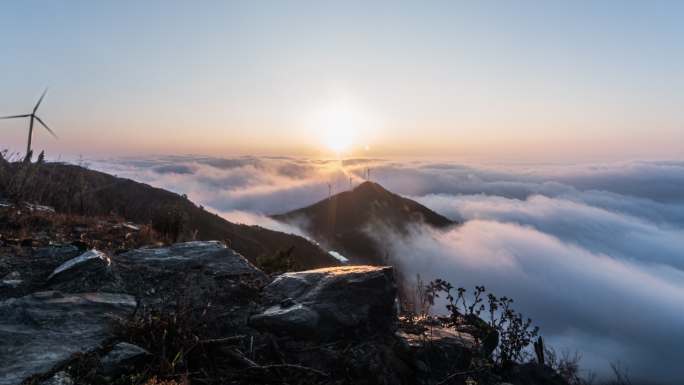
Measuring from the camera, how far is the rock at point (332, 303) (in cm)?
530

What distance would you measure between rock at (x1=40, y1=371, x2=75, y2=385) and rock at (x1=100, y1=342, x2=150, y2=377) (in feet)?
0.84

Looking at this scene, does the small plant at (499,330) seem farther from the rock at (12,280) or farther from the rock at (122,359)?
the rock at (12,280)

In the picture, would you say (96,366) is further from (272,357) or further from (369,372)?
(369,372)

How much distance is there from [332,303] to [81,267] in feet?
12.0

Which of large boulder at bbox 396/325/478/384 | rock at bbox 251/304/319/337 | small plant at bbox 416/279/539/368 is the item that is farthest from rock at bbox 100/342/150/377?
small plant at bbox 416/279/539/368

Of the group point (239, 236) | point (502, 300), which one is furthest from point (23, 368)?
point (239, 236)

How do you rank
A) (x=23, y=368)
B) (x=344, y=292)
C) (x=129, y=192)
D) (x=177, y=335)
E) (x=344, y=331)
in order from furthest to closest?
(x=129, y=192) < (x=344, y=292) < (x=344, y=331) < (x=177, y=335) < (x=23, y=368)

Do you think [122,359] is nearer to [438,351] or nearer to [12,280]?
[12,280]

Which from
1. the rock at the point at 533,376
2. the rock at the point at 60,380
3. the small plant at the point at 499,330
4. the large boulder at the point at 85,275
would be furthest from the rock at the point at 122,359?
the rock at the point at 533,376

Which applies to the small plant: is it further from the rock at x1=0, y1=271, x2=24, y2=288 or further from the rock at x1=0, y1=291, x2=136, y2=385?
the rock at x1=0, y1=271, x2=24, y2=288

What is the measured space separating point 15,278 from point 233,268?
9.55ft

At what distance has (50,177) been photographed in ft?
49.4

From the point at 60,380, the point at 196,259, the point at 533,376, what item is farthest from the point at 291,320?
the point at 533,376

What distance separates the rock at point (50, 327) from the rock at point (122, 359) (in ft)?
1.05
